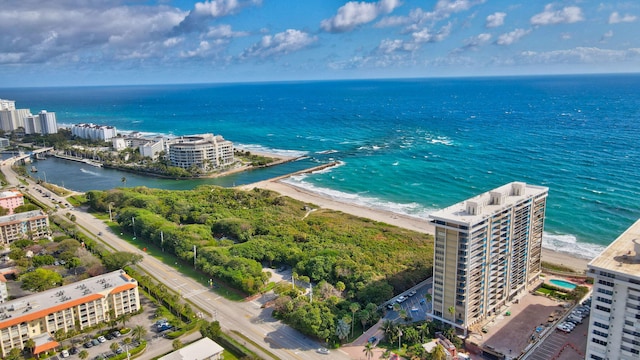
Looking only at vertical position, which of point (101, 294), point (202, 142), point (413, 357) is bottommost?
point (413, 357)

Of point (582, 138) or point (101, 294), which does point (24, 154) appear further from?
point (582, 138)

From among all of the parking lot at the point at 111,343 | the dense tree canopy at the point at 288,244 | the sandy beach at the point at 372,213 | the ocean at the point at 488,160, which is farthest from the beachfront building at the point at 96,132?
the parking lot at the point at 111,343

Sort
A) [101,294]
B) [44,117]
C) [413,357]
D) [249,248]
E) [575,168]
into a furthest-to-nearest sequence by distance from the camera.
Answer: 1. [44,117]
2. [575,168]
3. [249,248]
4. [101,294]
5. [413,357]

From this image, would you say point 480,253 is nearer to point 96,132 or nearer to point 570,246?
point 570,246

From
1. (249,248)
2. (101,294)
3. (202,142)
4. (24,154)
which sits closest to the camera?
(101,294)

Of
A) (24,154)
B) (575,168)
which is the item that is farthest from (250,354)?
(24,154)

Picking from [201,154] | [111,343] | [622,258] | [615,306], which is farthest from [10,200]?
[622,258]

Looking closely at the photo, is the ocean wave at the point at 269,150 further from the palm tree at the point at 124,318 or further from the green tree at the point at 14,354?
the green tree at the point at 14,354
